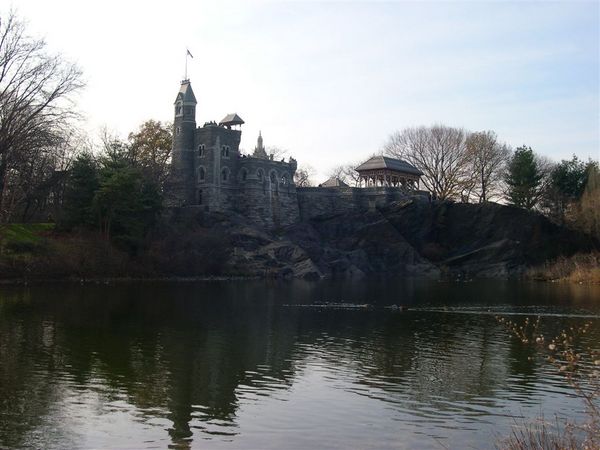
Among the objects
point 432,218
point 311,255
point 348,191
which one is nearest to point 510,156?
point 432,218

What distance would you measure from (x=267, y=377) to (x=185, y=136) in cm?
5829

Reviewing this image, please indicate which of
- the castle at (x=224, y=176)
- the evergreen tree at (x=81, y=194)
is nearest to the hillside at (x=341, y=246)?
the evergreen tree at (x=81, y=194)

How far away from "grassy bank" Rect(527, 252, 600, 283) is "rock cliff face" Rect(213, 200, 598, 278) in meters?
8.27

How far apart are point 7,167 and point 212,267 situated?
76.2ft

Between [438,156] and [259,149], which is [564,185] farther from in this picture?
[259,149]

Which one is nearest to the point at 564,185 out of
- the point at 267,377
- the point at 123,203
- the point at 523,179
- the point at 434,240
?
the point at 523,179

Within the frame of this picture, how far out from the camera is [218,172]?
73.1 m

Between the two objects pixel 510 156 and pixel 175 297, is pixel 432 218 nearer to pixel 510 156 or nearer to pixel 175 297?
pixel 510 156

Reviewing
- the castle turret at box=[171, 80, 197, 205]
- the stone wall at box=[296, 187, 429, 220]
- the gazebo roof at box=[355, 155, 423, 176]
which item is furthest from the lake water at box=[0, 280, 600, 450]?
the gazebo roof at box=[355, 155, 423, 176]

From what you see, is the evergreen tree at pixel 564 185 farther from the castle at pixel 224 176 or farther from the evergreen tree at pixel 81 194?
the evergreen tree at pixel 81 194

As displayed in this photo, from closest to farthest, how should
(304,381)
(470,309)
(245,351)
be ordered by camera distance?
1. (304,381)
2. (245,351)
3. (470,309)

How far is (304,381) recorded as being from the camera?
1825 cm

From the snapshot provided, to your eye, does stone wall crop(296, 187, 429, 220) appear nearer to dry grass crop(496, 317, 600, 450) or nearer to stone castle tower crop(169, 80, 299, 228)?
stone castle tower crop(169, 80, 299, 228)

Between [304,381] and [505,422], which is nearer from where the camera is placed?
[505,422]
